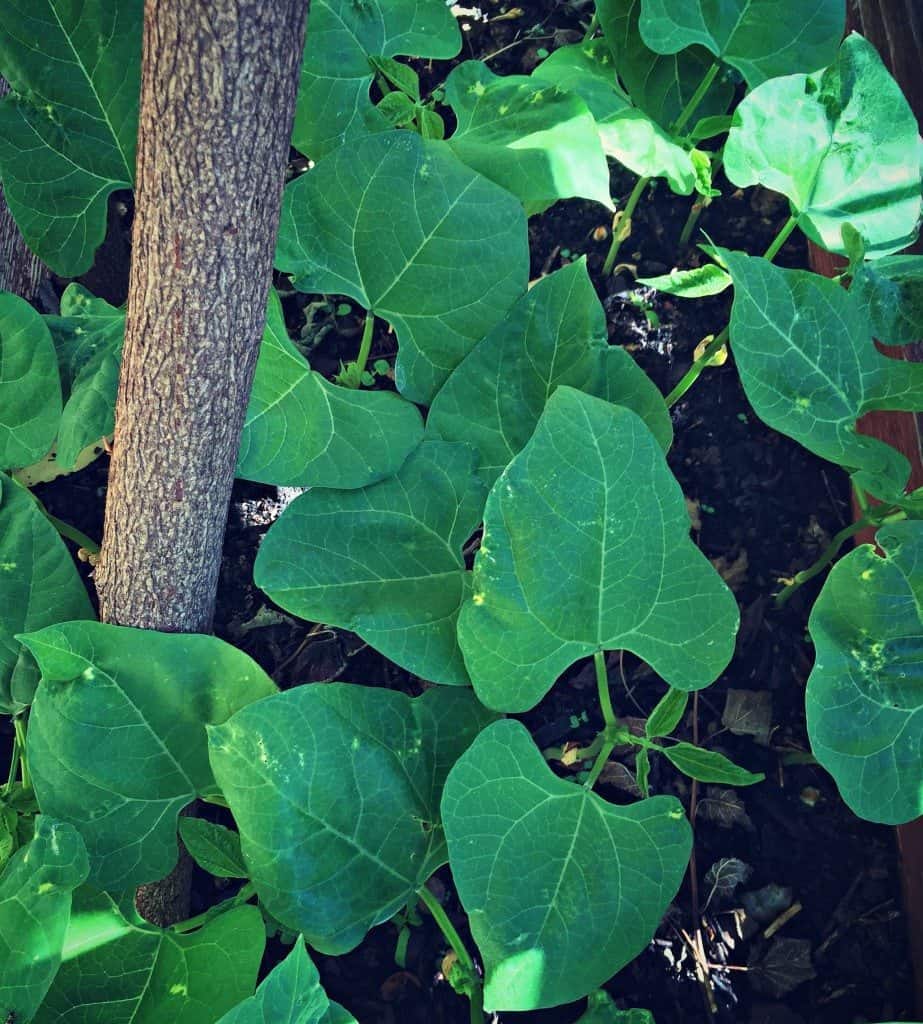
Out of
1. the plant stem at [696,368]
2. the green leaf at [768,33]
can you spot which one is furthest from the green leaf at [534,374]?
the green leaf at [768,33]

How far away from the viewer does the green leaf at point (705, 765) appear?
96 centimetres

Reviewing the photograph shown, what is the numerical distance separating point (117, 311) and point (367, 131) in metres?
0.43

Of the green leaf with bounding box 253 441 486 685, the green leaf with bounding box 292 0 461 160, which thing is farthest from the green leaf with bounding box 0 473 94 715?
the green leaf with bounding box 292 0 461 160

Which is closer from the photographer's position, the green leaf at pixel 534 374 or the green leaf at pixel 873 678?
the green leaf at pixel 873 678

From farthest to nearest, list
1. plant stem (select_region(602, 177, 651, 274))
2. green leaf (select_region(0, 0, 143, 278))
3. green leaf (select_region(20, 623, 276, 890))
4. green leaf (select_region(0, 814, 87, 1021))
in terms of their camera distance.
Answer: plant stem (select_region(602, 177, 651, 274)) < green leaf (select_region(0, 0, 143, 278)) < green leaf (select_region(20, 623, 276, 890)) < green leaf (select_region(0, 814, 87, 1021))

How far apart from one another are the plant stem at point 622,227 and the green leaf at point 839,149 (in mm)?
234

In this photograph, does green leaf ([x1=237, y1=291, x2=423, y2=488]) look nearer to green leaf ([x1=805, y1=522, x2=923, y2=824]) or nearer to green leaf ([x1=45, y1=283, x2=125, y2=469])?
green leaf ([x1=45, y1=283, x2=125, y2=469])

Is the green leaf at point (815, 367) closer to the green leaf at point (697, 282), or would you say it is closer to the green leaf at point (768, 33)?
the green leaf at point (697, 282)

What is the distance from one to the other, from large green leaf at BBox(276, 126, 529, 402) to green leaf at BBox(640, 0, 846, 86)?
1.32 ft

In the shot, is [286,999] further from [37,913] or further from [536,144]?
[536,144]

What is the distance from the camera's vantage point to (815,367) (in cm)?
105

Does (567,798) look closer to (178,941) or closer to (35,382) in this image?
(178,941)

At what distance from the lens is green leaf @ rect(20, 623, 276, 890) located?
955 millimetres

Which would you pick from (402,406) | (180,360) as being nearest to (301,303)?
(402,406)
